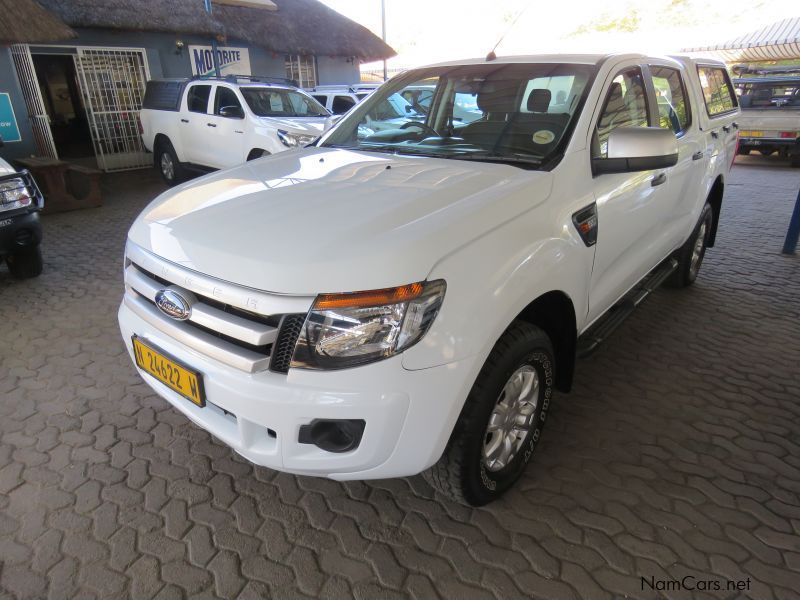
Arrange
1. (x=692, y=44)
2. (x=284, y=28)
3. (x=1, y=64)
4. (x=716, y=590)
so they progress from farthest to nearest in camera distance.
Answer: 1. (x=692, y=44)
2. (x=284, y=28)
3. (x=1, y=64)
4. (x=716, y=590)

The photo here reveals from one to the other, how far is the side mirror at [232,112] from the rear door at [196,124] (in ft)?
2.70

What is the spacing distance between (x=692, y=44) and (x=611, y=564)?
77.7 feet

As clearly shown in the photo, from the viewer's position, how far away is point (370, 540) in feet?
6.98

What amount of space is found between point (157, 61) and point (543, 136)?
11.2 m

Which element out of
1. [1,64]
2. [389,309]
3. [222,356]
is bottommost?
[222,356]

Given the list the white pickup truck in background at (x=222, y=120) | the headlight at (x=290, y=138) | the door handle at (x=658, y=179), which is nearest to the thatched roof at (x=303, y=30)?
the white pickup truck in background at (x=222, y=120)

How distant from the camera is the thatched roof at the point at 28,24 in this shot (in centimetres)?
795

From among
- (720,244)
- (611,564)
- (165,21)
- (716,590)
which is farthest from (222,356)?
(165,21)

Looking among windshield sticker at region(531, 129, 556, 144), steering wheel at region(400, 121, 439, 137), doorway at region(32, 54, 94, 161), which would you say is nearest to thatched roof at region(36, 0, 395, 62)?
doorway at region(32, 54, 94, 161)

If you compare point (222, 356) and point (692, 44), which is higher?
point (692, 44)

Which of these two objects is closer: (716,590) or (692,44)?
(716,590)

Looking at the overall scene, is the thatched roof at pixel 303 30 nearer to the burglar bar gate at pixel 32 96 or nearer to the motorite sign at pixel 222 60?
the motorite sign at pixel 222 60

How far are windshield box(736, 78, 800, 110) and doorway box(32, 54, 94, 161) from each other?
53.9 feet

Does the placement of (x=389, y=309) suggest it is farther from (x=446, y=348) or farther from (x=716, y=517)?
(x=716, y=517)
